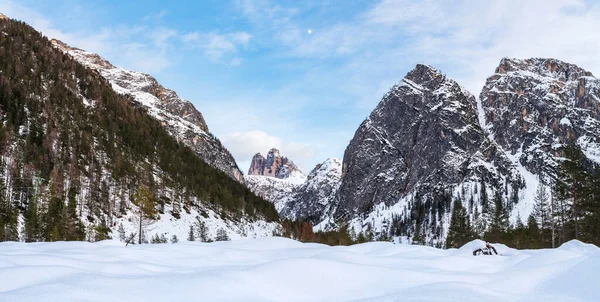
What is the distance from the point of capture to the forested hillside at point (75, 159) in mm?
53594

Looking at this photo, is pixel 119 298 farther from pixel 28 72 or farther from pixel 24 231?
pixel 28 72

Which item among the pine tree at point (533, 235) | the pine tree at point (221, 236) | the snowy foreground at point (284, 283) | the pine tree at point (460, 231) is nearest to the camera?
the snowy foreground at point (284, 283)

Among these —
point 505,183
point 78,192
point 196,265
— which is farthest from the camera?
point 505,183

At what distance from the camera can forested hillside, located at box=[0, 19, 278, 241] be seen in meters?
53.6

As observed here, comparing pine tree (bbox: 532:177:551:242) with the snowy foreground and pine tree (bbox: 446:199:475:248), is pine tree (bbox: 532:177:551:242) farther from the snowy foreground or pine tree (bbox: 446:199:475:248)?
the snowy foreground

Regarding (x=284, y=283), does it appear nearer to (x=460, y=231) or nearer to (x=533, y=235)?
(x=533, y=235)

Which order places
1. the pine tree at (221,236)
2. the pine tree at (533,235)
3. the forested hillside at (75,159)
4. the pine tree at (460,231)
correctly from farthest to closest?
the pine tree at (460,231)
the pine tree at (221,236)
the forested hillside at (75,159)
the pine tree at (533,235)

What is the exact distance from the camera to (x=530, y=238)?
2074 inches

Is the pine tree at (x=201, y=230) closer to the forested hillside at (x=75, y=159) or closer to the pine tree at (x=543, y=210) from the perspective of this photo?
the forested hillside at (x=75, y=159)

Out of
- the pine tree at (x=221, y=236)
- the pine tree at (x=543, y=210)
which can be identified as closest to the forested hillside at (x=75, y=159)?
the pine tree at (x=221, y=236)

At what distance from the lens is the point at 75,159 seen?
7569cm

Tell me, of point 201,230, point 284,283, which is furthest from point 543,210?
point 284,283

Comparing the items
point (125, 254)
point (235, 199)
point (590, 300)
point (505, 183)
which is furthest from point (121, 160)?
point (505, 183)

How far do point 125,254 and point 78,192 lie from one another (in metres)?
69.0
